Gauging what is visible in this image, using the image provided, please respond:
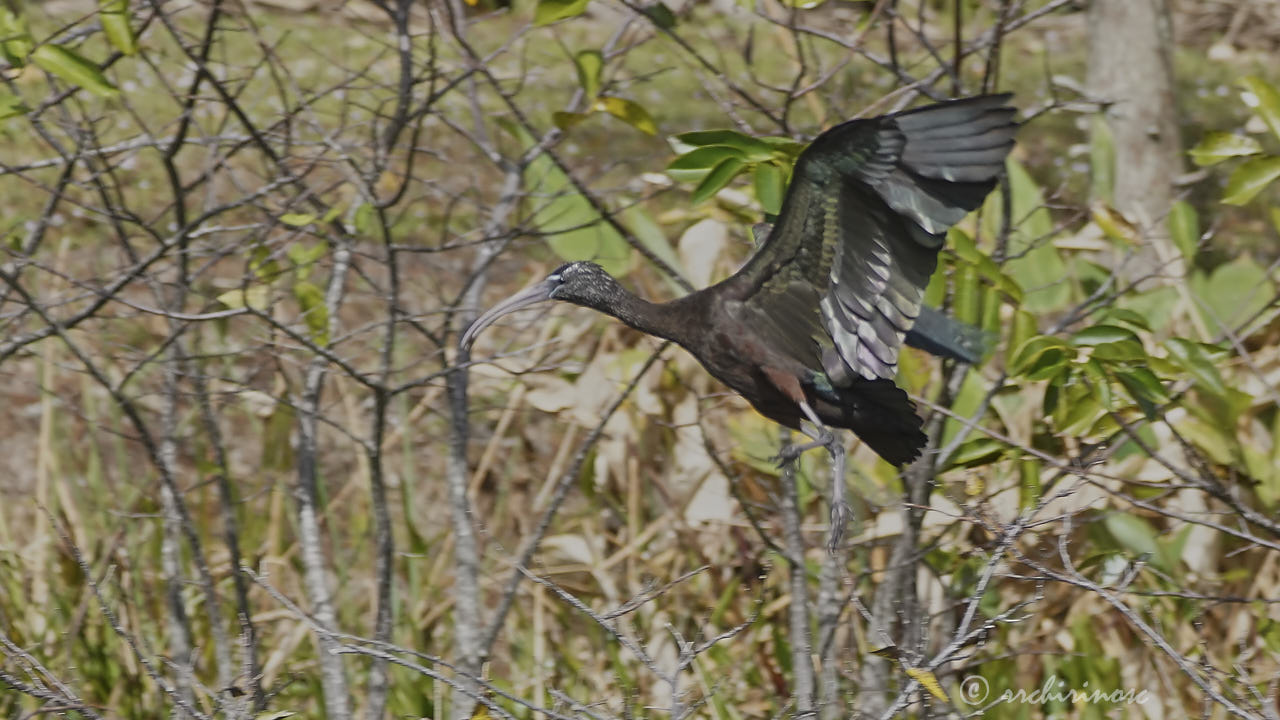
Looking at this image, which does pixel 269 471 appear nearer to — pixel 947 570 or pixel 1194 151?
pixel 947 570

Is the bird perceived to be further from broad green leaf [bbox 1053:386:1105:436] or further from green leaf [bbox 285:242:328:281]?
green leaf [bbox 285:242:328:281]

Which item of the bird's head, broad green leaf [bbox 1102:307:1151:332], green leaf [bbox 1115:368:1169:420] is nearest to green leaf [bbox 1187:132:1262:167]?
broad green leaf [bbox 1102:307:1151:332]

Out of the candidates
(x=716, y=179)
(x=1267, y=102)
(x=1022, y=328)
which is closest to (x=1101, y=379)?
(x=1022, y=328)

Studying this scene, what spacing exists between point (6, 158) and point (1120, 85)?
4.69 meters

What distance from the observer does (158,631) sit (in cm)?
421

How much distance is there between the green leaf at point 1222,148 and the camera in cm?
293

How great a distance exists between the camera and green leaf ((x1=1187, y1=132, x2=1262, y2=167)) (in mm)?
2931

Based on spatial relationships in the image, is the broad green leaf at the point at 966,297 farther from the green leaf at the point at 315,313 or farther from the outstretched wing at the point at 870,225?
the green leaf at the point at 315,313

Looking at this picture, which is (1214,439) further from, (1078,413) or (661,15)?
(661,15)

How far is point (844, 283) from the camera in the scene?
273 centimetres

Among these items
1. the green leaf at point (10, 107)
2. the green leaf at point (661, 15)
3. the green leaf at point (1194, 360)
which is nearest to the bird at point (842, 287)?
the green leaf at point (1194, 360)

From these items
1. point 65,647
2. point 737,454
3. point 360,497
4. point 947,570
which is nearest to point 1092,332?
point 947,570

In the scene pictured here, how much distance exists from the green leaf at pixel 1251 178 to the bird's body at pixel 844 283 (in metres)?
0.61

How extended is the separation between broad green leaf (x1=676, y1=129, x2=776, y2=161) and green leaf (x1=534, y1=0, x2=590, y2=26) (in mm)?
302
